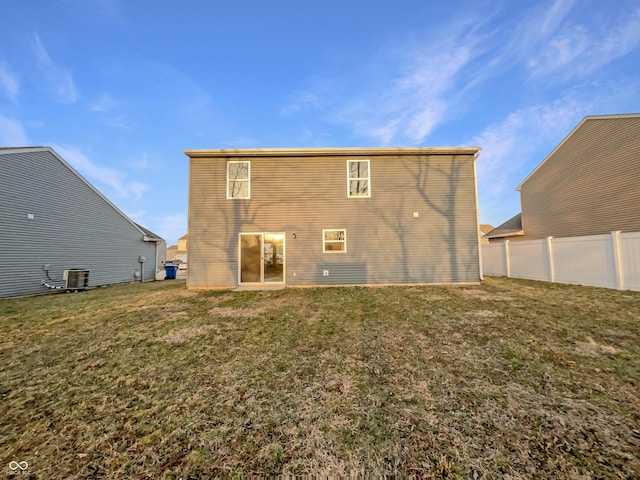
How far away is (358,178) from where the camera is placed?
9312 mm

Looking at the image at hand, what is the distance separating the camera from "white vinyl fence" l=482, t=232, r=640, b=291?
6.79m

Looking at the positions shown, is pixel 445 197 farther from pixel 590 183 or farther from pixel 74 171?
pixel 74 171

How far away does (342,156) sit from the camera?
9273mm

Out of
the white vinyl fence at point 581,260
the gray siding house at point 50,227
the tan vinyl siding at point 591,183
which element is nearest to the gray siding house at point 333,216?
the white vinyl fence at point 581,260

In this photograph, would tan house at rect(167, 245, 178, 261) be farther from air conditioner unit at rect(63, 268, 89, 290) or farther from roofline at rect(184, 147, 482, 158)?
roofline at rect(184, 147, 482, 158)

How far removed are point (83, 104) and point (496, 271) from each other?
23845mm

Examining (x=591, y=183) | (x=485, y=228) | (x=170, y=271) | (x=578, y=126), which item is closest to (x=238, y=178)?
(x=170, y=271)

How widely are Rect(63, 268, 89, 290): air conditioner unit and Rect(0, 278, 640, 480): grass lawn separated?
623 centimetres

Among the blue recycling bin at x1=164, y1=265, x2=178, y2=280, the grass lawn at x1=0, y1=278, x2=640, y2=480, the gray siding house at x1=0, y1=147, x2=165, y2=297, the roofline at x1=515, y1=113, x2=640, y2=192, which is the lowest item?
the grass lawn at x1=0, y1=278, x2=640, y2=480

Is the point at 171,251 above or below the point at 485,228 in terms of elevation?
below

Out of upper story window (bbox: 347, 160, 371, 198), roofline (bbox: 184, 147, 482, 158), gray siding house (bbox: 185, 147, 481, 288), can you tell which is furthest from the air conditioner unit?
upper story window (bbox: 347, 160, 371, 198)

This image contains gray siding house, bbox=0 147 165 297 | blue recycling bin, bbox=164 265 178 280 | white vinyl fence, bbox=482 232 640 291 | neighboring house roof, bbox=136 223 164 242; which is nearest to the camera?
white vinyl fence, bbox=482 232 640 291

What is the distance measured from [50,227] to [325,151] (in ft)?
38.3

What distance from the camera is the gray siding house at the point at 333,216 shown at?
9.06 metres
